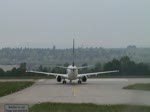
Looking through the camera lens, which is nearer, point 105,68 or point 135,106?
point 135,106

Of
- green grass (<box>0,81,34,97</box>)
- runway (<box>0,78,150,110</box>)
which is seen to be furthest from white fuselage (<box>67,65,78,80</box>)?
runway (<box>0,78,150,110</box>)

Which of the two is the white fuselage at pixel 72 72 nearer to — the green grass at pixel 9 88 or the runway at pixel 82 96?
the green grass at pixel 9 88

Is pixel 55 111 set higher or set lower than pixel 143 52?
lower

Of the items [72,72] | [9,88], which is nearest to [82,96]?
[9,88]

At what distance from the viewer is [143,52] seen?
20047mm

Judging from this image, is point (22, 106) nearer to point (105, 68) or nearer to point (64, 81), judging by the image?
point (64, 81)

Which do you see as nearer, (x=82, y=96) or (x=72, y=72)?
(x=82, y=96)

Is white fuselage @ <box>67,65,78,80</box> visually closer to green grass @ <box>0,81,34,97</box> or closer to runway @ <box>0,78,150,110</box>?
green grass @ <box>0,81,34,97</box>

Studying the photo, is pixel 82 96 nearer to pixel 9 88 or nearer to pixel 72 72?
pixel 9 88

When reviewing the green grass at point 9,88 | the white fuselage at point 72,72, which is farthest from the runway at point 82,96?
the white fuselage at point 72,72

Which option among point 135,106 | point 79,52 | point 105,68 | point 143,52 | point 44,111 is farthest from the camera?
point 79,52

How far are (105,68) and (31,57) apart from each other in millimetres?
73273

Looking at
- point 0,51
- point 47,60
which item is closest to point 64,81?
point 47,60

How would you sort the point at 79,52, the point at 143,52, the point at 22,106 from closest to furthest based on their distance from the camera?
the point at 22,106, the point at 143,52, the point at 79,52
